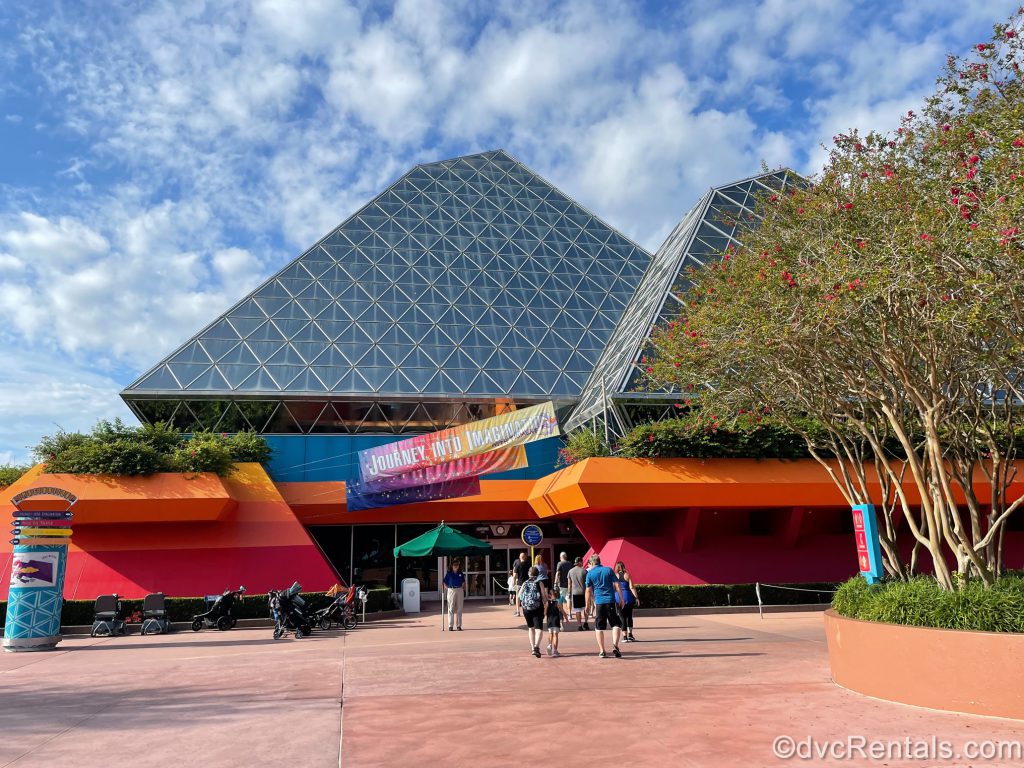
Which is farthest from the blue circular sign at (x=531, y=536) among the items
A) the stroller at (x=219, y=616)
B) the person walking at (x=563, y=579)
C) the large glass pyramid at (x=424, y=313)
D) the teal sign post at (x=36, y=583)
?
the teal sign post at (x=36, y=583)

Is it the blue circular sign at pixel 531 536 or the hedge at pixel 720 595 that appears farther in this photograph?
the blue circular sign at pixel 531 536

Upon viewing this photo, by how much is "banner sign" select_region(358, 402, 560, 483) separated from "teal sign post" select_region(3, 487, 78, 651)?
1103cm

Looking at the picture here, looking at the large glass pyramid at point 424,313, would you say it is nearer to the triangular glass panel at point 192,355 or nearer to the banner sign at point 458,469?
the triangular glass panel at point 192,355

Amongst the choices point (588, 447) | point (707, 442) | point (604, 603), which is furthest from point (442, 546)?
point (707, 442)

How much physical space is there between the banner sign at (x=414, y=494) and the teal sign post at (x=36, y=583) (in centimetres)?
1079

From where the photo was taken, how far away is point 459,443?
81.5 ft

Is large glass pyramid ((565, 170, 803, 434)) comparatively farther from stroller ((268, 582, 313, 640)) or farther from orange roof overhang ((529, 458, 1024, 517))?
stroller ((268, 582, 313, 640))

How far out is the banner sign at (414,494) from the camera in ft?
83.9

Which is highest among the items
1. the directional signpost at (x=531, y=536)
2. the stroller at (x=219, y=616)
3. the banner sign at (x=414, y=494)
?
the banner sign at (x=414, y=494)

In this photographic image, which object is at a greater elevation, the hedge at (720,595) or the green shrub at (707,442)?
the green shrub at (707,442)

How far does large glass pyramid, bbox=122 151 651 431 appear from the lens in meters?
28.3

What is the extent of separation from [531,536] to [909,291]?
21103 mm

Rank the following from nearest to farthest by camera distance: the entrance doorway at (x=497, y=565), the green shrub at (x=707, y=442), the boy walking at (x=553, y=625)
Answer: the boy walking at (x=553, y=625)
the green shrub at (x=707, y=442)
the entrance doorway at (x=497, y=565)

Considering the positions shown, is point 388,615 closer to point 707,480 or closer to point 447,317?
point 707,480
